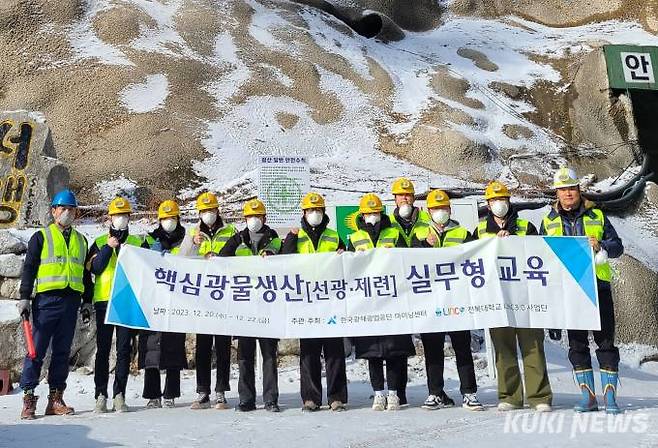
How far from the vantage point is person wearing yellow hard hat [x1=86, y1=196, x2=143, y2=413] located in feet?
24.2

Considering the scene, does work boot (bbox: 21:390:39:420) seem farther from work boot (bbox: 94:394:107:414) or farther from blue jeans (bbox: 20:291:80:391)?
work boot (bbox: 94:394:107:414)

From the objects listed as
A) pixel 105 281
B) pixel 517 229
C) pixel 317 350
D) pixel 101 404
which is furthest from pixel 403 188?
pixel 101 404

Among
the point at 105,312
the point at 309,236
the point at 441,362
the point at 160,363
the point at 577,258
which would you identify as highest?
the point at 309,236

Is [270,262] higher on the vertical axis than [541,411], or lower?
higher

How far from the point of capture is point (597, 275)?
7.12 meters

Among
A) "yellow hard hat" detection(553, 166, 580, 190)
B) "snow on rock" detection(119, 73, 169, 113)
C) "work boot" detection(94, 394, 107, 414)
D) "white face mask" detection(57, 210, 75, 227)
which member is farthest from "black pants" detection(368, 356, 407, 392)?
"snow on rock" detection(119, 73, 169, 113)

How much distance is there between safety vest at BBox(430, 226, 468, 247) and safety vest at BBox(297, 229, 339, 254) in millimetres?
1021

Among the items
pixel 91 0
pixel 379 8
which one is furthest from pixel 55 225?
pixel 379 8

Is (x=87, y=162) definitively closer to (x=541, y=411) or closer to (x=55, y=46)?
(x=55, y=46)

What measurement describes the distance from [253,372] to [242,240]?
139cm

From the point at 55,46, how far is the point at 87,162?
5.75m

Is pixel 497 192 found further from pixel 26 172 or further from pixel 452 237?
pixel 26 172

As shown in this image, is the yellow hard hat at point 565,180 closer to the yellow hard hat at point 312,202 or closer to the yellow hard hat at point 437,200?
the yellow hard hat at point 437,200

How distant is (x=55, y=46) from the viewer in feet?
73.9
